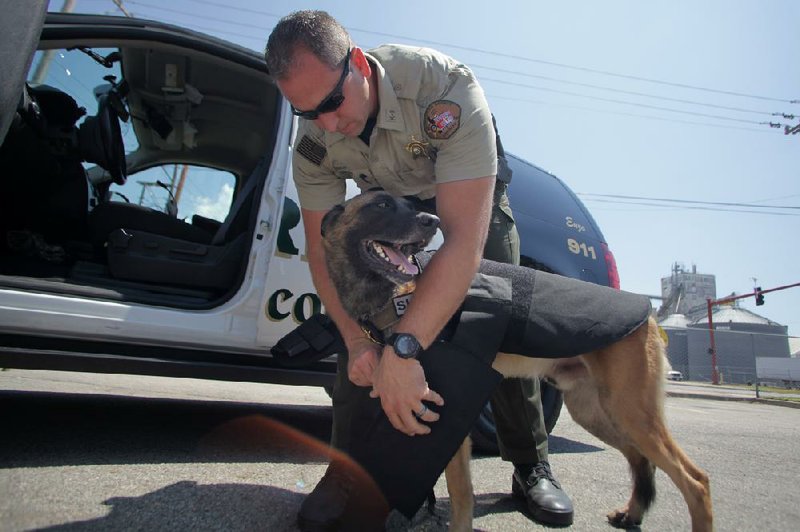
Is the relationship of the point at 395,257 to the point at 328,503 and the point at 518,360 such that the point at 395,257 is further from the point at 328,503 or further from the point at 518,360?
the point at 328,503

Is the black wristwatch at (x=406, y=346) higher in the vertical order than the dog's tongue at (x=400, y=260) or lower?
lower

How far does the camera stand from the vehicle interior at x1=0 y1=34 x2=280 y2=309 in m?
2.57

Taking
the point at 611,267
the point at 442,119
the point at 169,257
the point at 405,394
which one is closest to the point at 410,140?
the point at 442,119

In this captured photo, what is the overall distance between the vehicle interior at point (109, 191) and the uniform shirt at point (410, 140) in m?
0.78

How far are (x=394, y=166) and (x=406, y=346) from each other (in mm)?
820

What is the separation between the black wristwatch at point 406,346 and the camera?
137 cm

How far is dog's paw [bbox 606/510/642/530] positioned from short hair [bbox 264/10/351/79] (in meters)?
2.11

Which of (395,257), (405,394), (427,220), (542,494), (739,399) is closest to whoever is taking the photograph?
(405,394)

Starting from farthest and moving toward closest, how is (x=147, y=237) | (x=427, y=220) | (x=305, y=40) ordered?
(x=147, y=237)
(x=427, y=220)
(x=305, y=40)

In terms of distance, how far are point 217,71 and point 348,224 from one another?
2.24 metres

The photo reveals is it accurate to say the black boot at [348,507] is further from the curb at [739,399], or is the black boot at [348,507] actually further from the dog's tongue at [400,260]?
the curb at [739,399]

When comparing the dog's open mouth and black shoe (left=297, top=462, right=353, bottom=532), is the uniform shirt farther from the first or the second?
black shoe (left=297, top=462, right=353, bottom=532)

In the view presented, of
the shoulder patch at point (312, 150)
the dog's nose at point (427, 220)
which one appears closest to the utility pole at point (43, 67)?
the shoulder patch at point (312, 150)

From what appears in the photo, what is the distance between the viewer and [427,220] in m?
1.73
